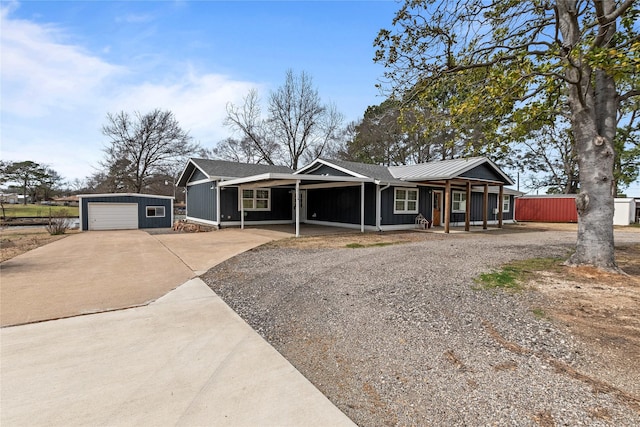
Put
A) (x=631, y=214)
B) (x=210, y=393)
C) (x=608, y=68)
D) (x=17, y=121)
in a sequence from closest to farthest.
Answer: (x=210, y=393) → (x=608, y=68) → (x=17, y=121) → (x=631, y=214)

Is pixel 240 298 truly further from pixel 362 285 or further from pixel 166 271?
pixel 166 271

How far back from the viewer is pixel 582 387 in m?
2.37

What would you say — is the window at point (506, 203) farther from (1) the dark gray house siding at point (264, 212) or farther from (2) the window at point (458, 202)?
(1) the dark gray house siding at point (264, 212)

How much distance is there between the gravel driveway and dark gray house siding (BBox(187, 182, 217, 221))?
1045 cm

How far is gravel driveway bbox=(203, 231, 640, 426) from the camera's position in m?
2.15

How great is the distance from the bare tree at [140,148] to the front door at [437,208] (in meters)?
23.9

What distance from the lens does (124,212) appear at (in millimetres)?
17000

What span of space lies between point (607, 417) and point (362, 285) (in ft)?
11.2

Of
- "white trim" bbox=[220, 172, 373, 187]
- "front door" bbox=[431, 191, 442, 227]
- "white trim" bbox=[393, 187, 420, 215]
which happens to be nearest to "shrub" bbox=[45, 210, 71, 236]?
"white trim" bbox=[220, 172, 373, 187]

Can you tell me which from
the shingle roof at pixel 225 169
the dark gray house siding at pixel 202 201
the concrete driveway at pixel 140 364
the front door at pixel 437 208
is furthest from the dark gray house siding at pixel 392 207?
the concrete driveway at pixel 140 364

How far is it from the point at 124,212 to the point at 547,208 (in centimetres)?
2926

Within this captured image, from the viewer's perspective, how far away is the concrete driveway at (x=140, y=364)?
2072mm

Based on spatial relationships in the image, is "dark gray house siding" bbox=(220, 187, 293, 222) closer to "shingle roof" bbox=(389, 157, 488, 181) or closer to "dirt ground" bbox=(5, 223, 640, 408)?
"shingle roof" bbox=(389, 157, 488, 181)

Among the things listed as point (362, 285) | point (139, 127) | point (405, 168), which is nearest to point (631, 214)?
point (405, 168)
